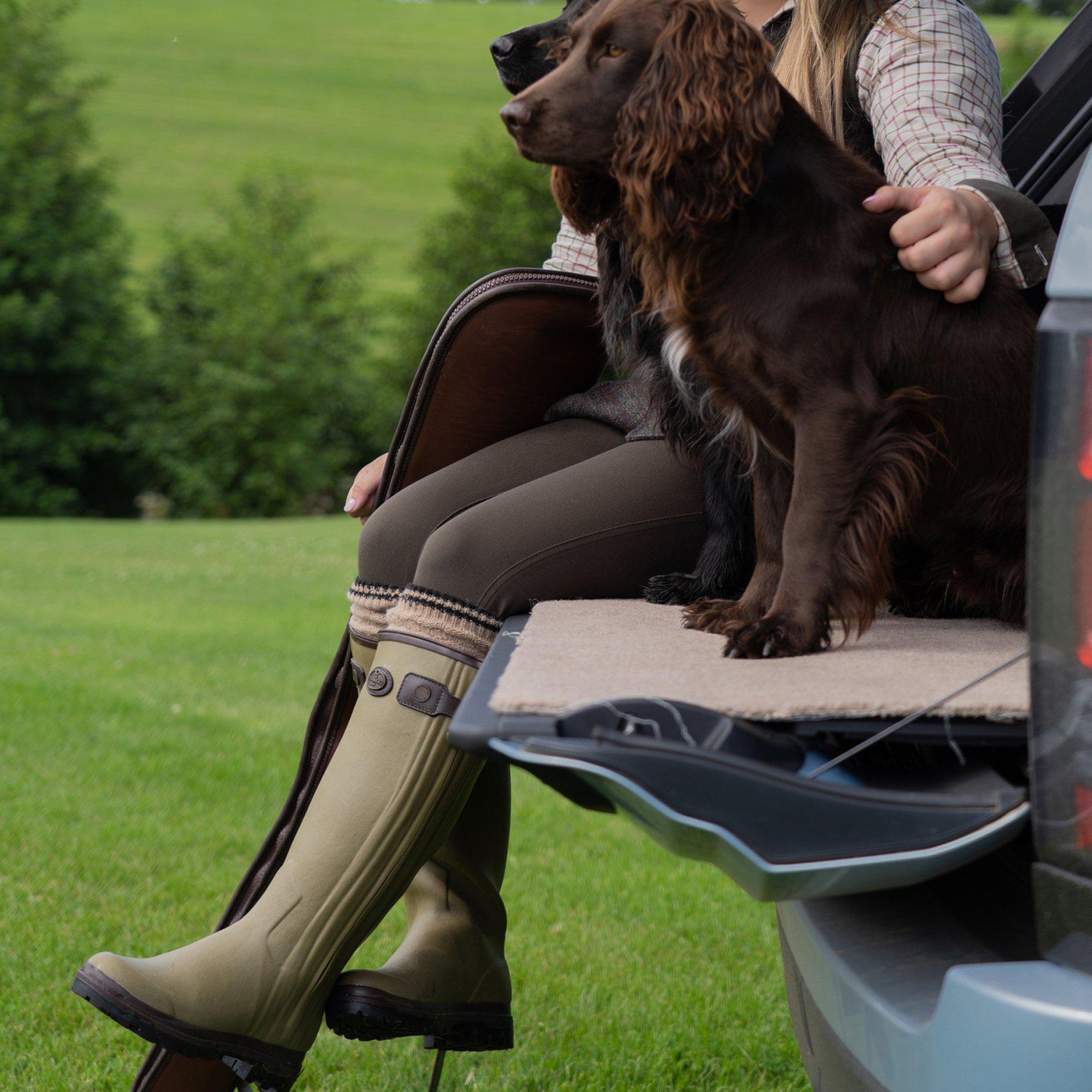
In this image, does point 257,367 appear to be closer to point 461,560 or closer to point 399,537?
point 399,537

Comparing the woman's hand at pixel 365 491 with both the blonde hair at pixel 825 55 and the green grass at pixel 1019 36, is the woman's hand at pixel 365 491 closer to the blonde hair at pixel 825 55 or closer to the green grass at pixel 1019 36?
the blonde hair at pixel 825 55

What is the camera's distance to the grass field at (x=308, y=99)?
3750 cm

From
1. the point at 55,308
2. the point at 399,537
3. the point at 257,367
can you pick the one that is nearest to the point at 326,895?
the point at 399,537

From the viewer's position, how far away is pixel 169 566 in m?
11.0

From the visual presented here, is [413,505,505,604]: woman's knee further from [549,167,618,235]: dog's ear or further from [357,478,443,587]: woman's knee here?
[549,167,618,235]: dog's ear

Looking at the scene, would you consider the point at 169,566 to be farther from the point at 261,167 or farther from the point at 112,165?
the point at 261,167

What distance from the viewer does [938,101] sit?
1.81 meters

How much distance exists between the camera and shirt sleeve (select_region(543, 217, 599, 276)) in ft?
7.59

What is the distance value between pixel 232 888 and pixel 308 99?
150 feet

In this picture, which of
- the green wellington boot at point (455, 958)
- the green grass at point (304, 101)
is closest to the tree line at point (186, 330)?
the green grass at point (304, 101)

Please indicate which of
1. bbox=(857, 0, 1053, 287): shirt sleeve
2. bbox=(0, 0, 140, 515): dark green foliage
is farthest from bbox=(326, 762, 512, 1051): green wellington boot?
bbox=(0, 0, 140, 515): dark green foliage

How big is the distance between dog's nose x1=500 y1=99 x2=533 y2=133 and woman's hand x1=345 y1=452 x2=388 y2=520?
1.00 metres

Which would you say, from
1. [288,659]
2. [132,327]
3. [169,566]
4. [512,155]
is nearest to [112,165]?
[132,327]

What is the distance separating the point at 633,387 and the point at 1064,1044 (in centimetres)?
149
